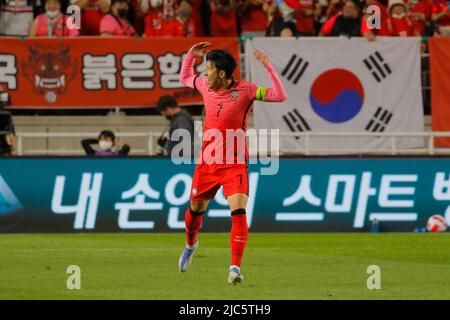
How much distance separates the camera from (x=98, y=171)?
68.0ft

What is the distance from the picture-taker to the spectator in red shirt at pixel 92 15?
2302cm

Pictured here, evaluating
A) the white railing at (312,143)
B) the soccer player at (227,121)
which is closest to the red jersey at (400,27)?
the white railing at (312,143)

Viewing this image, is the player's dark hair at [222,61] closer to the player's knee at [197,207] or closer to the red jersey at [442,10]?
the player's knee at [197,207]

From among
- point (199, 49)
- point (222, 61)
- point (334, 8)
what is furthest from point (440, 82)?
point (222, 61)

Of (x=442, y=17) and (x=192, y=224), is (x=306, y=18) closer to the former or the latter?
(x=442, y=17)

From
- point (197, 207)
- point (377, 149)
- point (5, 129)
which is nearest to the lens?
point (197, 207)

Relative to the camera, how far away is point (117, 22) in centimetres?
2312

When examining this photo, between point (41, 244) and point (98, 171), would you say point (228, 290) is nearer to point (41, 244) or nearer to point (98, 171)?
point (41, 244)

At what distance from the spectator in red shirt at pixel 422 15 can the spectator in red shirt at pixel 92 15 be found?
19.1 ft

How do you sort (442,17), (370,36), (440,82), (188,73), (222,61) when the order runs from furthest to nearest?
(442,17) → (440,82) → (370,36) → (188,73) → (222,61)

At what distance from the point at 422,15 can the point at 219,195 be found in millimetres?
6290

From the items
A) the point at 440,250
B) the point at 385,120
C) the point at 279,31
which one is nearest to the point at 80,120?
the point at 279,31

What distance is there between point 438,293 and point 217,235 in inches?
349

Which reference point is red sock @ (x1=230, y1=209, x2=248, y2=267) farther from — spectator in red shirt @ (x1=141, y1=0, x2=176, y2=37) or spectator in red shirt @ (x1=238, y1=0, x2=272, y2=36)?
spectator in red shirt @ (x1=238, y1=0, x2=272, y2=36)
